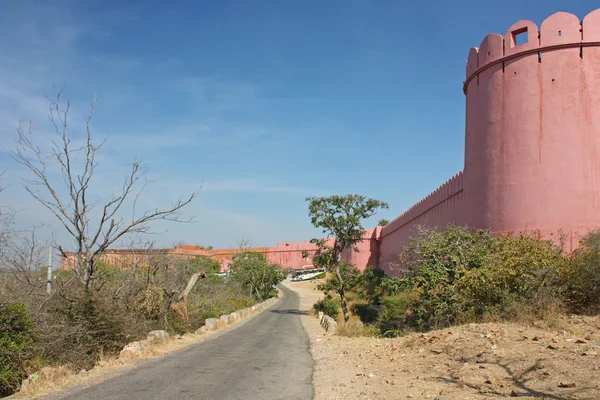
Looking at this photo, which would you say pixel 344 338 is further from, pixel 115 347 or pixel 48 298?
pixel 48 298

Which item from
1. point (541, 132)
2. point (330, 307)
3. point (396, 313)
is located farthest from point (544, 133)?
point (330, 307)

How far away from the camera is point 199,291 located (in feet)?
80.4

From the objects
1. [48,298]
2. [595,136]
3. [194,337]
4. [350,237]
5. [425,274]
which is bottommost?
[194,337]

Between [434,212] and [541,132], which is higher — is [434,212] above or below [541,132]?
below

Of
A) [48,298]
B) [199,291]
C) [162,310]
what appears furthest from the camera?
[199,291]

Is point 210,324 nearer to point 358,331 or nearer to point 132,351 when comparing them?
point 358,331

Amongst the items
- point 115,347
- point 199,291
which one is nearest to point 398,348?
point 115,347

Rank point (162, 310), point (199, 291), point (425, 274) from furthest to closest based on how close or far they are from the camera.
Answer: point (199, 291)
point (162, 310)
point (425, 274)

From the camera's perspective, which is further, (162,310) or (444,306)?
(162,310)

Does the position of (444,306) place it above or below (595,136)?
below

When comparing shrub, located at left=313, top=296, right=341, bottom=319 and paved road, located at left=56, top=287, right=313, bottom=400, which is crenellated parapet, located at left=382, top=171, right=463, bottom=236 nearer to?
shrub, located at left=313, top=296, right=341, bottom=319

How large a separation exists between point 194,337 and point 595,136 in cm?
1358

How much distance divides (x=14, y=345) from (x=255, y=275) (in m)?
34.5

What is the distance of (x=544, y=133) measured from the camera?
1516cm
